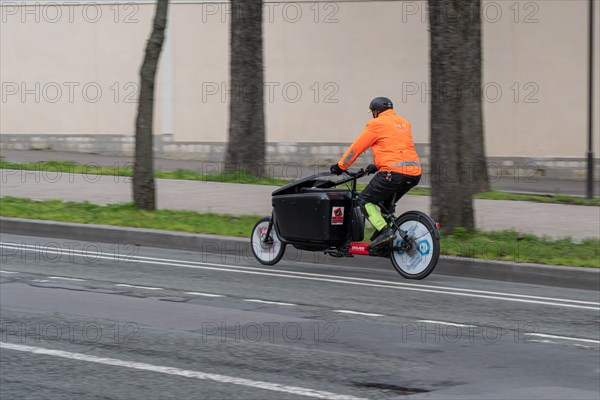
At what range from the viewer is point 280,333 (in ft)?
28.6

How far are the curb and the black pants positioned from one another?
1.17m

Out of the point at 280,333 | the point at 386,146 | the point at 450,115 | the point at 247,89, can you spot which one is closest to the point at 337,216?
the point at 386,146

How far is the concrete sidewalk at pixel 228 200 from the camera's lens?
603 inches

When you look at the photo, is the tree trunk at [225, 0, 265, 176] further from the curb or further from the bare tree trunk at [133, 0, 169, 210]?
the curb

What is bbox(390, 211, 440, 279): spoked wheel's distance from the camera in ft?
36.6

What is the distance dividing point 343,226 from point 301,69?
45.2 ft

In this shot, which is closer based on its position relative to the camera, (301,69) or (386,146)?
(386,146)

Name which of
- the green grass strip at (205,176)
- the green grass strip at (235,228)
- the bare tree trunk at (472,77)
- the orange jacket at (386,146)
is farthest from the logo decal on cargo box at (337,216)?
the green grass strip at (205,176)

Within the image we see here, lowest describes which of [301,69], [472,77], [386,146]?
[386,146]

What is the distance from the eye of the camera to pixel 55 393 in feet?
22.5

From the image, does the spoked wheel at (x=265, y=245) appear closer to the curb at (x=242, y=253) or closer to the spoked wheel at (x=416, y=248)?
the curb at (x=242, y=253)

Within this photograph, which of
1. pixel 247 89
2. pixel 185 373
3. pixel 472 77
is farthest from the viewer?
pixel 247 89

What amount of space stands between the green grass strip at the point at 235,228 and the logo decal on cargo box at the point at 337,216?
1.51 m

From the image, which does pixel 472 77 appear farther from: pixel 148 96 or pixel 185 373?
pixel 185 373
